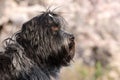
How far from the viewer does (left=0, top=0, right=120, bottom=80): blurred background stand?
1553cm

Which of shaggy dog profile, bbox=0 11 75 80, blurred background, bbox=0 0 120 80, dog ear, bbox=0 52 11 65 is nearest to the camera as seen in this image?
dog ear, bbox=0 52 11 65

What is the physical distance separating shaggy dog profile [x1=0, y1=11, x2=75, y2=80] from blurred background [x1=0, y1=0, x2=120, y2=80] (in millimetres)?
7148

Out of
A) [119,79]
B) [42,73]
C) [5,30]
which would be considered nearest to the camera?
[42,73]

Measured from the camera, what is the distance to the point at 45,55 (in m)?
7.93

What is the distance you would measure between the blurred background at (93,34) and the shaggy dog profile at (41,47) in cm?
715

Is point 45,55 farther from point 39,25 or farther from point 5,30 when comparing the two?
point 5,30

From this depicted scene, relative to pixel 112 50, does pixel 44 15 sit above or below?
below

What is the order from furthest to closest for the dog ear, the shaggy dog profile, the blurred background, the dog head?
1. the blurred background
2. the dog head
3. the shaggy dog profile
4. the dog ear

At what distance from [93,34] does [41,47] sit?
9.65 metres

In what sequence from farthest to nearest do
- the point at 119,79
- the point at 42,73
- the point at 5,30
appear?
the point at 119,79
the point at 5,30
the point at 42,73

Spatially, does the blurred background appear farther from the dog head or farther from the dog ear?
the dog ear

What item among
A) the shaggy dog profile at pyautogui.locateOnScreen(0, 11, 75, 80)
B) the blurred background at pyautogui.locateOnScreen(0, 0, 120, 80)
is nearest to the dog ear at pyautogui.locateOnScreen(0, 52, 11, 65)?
the shaggy dog profile at pyautogui.locateOnScreen(0, 11, 75, 80)

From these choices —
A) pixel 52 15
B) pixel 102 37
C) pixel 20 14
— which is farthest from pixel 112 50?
pixel 52 15

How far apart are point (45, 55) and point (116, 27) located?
391 inches
